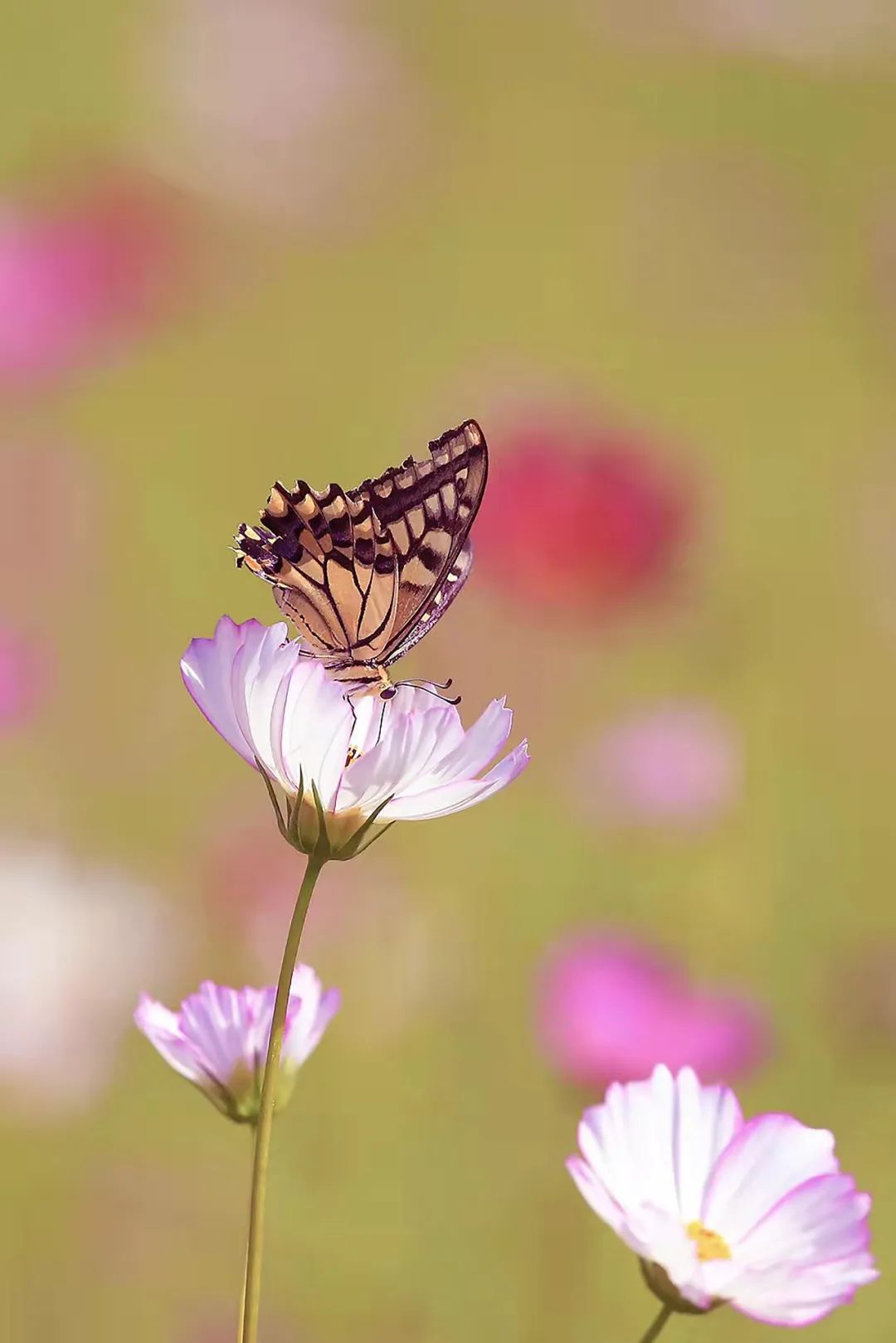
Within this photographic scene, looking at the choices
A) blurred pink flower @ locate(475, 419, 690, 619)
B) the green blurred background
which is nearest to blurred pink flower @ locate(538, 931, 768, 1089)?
the green blurred background

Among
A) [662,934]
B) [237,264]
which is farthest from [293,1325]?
[237,264]

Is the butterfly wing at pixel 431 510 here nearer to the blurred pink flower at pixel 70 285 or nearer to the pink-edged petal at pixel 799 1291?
the pink-edged petal at pixel 799 1291

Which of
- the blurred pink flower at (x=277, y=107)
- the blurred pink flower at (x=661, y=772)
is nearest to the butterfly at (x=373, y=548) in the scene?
the blurred pink flower at (x=661, y=772)

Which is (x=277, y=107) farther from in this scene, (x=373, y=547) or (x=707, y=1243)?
(x=707, y=1243)

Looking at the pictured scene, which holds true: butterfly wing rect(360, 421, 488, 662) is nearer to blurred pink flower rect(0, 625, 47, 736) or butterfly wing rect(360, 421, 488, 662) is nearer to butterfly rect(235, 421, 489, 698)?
butterfly rect(235, 421, 489, 698)

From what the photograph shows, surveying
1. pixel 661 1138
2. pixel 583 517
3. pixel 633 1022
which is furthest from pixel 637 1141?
pixel 583 517

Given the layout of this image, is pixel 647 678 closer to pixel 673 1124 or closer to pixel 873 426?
pixel 873 426
